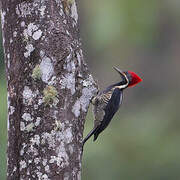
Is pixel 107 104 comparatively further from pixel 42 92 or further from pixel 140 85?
pixel 140 85

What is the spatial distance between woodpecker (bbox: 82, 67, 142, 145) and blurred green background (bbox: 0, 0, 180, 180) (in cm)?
425

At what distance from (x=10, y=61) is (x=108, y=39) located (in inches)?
480

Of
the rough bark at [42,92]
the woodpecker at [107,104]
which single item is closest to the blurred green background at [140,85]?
the woodpecker at [107,104]

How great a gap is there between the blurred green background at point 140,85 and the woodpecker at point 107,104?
425cm

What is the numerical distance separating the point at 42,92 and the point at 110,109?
1.58m

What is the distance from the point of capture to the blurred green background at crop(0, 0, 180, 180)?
1497 cm

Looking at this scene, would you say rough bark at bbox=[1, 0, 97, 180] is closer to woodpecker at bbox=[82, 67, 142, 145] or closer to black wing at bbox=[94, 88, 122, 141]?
woodpecker at bbox=[82, 67, 142, 145]

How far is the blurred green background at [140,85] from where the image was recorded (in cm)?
1497

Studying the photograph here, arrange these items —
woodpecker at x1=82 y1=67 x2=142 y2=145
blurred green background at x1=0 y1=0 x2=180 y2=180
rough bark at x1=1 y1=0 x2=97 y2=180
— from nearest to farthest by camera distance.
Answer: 1. rough bark at x1=1 y1=0 x2=97 y2=180
2. woodpecker at x1=82 y1=67 x2=142 y2=145
3. blurred green background at x1=0 y1=0 x2=180 y2=180

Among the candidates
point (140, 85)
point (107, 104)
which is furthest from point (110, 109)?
point (140, 85)

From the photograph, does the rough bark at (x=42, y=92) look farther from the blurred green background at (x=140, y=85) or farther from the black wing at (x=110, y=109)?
the blurred green background at (x=140, y=85)

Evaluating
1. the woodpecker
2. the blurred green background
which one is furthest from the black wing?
the blurred green background

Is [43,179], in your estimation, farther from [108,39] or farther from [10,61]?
[108,39]

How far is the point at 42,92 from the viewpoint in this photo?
5527 millimetres
